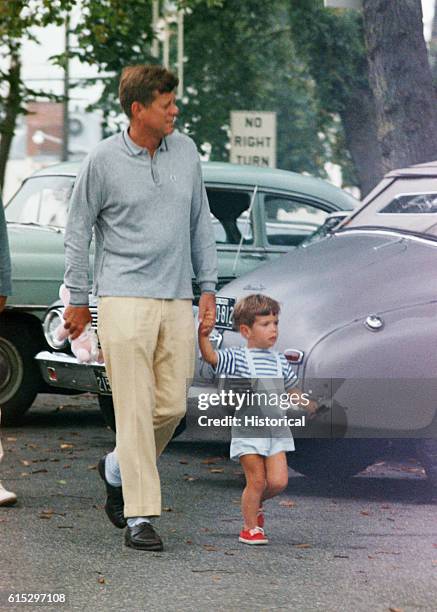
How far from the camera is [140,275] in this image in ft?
22.4

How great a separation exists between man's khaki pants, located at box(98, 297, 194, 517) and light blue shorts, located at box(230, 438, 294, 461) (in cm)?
32

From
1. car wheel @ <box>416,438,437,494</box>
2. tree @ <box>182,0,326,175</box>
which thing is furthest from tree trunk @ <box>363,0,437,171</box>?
tree @ <box>182,0,326,175</box>

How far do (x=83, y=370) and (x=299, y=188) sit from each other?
100.0 inches

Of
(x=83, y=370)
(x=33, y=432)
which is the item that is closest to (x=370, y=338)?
(x=83, y=370)

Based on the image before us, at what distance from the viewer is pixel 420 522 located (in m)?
7.71

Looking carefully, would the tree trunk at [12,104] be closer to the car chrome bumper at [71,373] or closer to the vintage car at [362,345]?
the car chrome bumper at [71,373]

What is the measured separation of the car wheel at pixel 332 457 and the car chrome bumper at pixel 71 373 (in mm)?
1549

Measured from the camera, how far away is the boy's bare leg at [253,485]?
7.00 meters

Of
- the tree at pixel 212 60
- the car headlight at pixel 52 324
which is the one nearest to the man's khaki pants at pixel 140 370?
the car headlight at pixel 52 324

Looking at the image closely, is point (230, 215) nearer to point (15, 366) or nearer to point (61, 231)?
point (61, 231)

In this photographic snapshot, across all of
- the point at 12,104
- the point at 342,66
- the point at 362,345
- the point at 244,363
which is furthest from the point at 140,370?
the point at 342,66

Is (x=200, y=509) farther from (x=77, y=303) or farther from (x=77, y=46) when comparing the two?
(x=77, y=46)

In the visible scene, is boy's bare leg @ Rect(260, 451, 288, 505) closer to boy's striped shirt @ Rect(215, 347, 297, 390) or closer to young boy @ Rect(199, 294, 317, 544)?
young boy @ Rect(199, 294, 317, 544)

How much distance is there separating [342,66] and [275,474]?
2196cm
